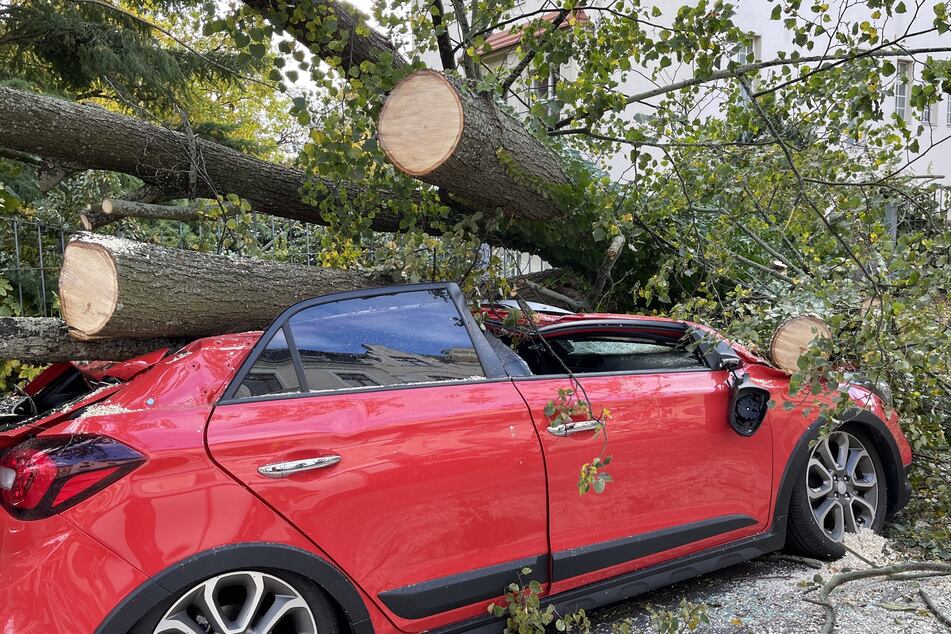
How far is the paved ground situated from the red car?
182 millimetres

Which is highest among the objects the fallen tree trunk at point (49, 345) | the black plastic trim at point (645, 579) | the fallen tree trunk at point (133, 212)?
the fallen tree trunk at point (133, 212)

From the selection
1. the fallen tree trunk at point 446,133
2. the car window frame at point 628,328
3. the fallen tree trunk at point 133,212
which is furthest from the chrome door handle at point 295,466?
the fallen tree trunk at point 133,212

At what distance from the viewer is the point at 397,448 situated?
2408 mm

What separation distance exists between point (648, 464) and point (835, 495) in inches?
54.4

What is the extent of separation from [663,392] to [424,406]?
1.13 metres

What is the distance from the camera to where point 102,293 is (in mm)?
2775

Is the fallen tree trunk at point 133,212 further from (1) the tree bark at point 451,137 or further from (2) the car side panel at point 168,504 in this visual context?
(2) the car side panel at point 168,504

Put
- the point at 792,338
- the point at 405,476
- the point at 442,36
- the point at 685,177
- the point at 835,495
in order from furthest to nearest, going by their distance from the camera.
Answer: the point at 685,177
the point at 442,36
the point at 835,495
the point at 792,338
the point at 405,476

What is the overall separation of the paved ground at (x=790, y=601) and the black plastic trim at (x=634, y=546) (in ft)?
1.02

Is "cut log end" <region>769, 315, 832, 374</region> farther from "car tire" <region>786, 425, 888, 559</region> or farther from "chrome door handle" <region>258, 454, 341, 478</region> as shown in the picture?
"chrome door handle" <region>258, 454, 341, 478</region>

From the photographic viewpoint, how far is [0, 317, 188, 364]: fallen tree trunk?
2.91m

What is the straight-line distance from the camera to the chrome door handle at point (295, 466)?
2213mm

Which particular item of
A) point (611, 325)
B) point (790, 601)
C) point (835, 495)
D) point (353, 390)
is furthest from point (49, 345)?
point (835, 495)

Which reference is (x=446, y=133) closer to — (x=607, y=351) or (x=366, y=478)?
(x=366, y=478)
